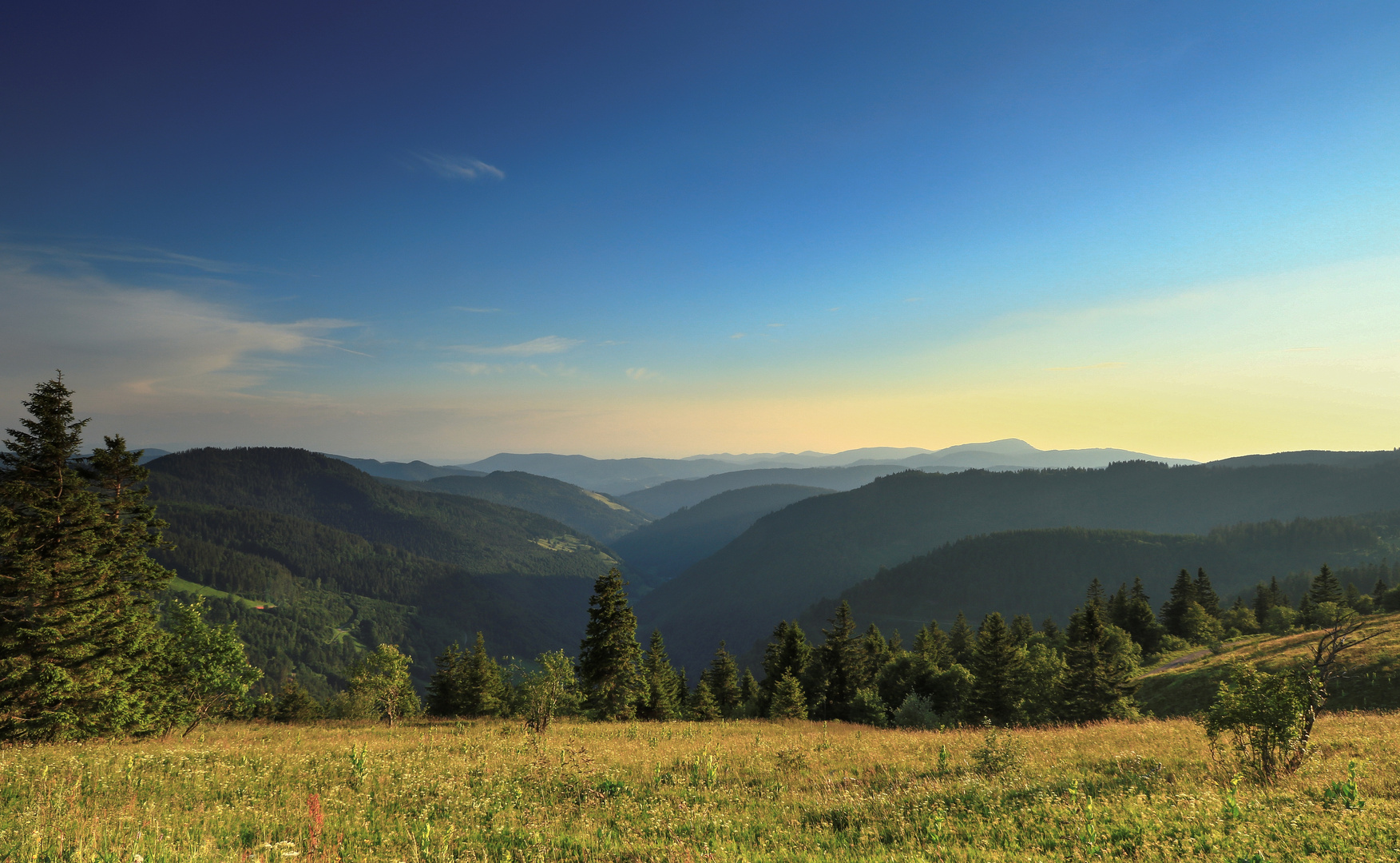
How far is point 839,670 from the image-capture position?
55.8 meters

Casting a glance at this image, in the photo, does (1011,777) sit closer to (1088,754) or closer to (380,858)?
(1088,754)

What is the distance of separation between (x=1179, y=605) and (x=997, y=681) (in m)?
52.3

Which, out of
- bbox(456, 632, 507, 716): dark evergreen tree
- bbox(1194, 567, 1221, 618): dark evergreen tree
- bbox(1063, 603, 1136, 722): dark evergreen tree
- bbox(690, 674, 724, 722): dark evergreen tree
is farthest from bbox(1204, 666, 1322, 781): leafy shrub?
bbox(1194, 567, 1221, 618): dark evergreen tree

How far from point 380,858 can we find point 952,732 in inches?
785

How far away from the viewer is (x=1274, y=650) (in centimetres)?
3725

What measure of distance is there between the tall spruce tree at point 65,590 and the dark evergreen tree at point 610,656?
945 inches

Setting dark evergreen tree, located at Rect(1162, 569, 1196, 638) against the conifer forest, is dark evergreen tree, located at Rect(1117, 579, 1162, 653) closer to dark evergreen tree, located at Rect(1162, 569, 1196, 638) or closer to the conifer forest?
dark evergreen tree, located at Rect(1162, 569, 1196, 638)

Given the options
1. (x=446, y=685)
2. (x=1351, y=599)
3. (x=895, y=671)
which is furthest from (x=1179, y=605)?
(x=446, y=685)

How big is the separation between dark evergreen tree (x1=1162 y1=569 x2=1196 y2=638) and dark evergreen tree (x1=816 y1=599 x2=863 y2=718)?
175 ft

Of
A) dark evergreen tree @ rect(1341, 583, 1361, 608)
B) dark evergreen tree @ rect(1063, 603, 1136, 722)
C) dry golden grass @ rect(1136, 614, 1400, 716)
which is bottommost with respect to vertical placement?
dark evergreen tree @ rect(1341, 583, 1361, 608)

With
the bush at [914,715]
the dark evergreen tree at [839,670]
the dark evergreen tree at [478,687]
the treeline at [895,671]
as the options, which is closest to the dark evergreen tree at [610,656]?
the treeline at [895,671]

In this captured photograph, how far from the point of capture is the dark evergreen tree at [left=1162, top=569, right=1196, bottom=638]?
2992 inches

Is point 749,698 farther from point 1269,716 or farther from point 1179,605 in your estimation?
point 1179,605

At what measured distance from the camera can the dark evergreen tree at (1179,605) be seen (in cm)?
7600
